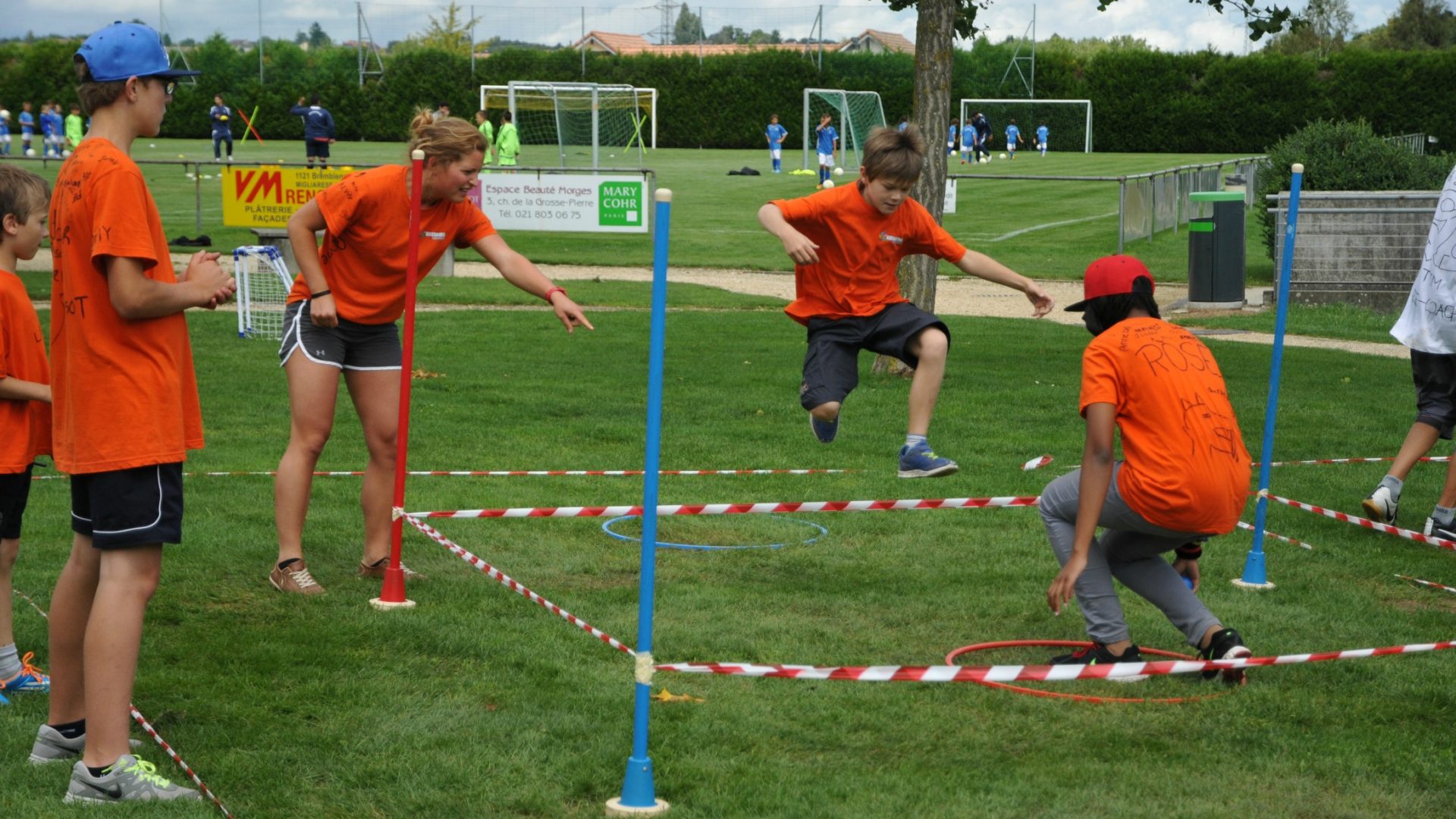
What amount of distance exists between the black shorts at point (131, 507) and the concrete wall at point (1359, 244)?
15.4 metres

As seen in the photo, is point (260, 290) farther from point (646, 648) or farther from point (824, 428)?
point (646, 648)

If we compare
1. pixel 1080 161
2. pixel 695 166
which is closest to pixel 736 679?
pixel 695 166

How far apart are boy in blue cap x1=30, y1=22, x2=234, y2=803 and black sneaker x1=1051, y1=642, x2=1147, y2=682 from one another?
10.2ft

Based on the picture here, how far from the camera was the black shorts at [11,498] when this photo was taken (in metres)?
4.96

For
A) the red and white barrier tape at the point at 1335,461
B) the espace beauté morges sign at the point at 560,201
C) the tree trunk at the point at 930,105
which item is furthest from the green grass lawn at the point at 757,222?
the red and white barrier tape at the point at 1335,461

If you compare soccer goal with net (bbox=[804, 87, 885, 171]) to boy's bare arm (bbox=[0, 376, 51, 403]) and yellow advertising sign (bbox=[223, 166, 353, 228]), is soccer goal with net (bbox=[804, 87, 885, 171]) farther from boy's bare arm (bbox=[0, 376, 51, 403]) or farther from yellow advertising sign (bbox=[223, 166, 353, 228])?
boy's bare arm (bbox=[0, 376, 51, 403])

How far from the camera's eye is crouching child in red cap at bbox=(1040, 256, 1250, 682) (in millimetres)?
5023

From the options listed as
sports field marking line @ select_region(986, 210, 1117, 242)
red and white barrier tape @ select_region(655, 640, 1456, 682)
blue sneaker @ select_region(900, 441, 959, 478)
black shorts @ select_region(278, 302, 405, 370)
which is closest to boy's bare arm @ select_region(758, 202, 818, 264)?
blue sneaker @ select_region(900, 441, 959, 478)

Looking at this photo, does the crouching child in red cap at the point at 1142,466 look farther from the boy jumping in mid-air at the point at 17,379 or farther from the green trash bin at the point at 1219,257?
the green trash bin at the point at 1219,257

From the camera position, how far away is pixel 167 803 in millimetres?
4137

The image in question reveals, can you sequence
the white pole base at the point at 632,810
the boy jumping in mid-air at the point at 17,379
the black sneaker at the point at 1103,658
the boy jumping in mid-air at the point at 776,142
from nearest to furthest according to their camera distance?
the white pole base at the point at 632,810 → the boy jumping in mid-air at the point at 17,379 → the black sneaker at the point at 1103,658 → the boy jumping in mid-air at the point at 776,142

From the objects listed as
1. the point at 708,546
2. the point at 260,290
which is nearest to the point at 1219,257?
the point at 260,290

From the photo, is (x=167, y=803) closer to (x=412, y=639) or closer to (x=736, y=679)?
(x=412, y=639)

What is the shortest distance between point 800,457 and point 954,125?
57199 millimetres
